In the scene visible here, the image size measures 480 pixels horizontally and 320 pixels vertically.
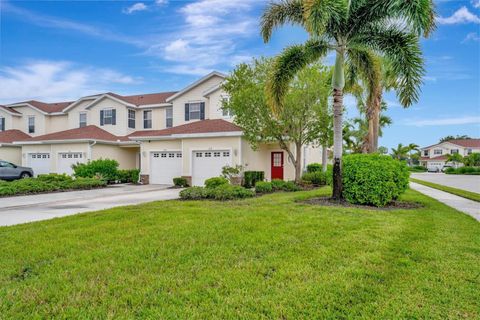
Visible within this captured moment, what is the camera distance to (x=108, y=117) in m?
24.4

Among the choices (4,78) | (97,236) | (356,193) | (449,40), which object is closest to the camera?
(97,236)

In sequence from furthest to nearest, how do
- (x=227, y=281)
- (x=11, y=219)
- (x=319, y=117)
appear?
(x=319, y=117) < (x=11, y=219) < (x=227, y=281)

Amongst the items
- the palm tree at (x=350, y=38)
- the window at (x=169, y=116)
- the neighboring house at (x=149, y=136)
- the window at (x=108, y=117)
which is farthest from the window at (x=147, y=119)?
the palm tree at (x=350, y=38)

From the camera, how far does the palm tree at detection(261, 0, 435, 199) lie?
28.9 feet

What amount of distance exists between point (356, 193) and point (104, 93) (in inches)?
845

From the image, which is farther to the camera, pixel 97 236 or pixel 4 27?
pixel 4 27

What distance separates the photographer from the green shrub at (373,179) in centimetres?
937

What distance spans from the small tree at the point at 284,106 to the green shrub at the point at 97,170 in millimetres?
9219

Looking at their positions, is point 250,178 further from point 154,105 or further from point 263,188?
point 154,105

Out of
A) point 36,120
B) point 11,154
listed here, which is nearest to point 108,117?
point 36,120

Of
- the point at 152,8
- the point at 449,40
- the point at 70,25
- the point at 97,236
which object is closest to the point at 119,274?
the point at 97,236

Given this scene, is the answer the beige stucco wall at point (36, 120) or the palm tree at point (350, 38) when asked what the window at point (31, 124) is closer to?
the beige stucco wall at point (36, 120)

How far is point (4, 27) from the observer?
1683 centimetres

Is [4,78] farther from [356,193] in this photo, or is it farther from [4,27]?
[356,193]
